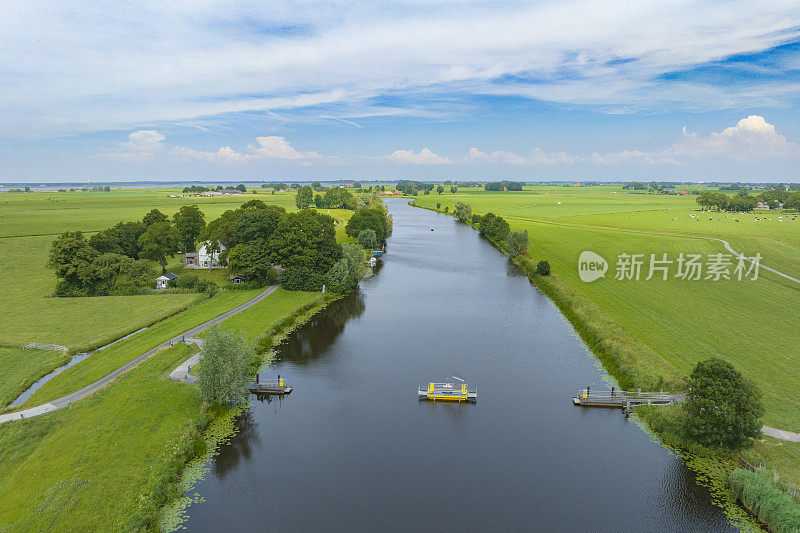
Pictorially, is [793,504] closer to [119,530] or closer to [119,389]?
[119,530]

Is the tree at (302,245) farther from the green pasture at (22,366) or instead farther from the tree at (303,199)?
the tree at (303,199)

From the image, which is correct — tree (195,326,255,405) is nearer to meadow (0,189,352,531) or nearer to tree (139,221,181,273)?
meadow (0,189,352,531)

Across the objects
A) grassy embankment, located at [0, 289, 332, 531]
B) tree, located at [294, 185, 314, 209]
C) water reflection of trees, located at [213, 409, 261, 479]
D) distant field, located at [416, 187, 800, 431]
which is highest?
tree, located at [294, 185, 314, 209]

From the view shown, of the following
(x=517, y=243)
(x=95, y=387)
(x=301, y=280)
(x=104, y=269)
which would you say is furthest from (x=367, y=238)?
(x=95, y=387)

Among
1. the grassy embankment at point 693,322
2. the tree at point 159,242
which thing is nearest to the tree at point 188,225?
the tree at point 159,242

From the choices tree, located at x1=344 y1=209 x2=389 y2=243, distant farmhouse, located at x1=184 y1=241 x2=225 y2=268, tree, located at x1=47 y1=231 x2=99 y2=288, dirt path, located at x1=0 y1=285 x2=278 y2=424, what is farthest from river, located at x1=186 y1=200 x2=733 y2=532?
tree, located at x1=344 y1=209 x2=389 y2=243

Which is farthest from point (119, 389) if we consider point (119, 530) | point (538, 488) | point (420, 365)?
point (538, 488)
